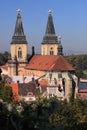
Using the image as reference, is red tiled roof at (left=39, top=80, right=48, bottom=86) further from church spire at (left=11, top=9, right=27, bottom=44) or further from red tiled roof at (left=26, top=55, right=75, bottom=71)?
church spire at (left=11, top=9, right=27, bottom=44)

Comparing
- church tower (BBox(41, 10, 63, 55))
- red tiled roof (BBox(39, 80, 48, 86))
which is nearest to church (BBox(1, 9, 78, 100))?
church tower (BBox(41, 10, 63, 55))

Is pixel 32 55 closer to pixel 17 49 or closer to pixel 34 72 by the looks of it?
pixel 17 49

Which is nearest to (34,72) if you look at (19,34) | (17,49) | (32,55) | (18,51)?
(18,51)

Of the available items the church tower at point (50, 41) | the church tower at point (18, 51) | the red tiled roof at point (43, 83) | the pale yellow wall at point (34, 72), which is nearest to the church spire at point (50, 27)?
the church tower at point (50, 41)

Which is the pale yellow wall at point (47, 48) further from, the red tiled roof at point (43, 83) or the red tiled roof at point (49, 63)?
the red tiled roof at point (43, 83)

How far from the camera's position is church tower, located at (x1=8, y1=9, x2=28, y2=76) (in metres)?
75.2

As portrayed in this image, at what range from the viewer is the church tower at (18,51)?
75250 millimetres

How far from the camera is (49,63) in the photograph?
224ft

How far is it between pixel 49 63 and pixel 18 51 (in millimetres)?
9935

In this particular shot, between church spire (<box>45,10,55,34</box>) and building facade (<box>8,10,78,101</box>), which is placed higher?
church spire (<box>45,10,55,34</box>)

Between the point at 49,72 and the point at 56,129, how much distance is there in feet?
179

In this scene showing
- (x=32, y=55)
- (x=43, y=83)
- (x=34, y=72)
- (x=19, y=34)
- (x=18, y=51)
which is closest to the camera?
(x=43, y=83)

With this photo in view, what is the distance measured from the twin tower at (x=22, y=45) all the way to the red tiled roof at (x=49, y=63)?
1752 mm

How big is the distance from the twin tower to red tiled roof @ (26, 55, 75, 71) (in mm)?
1752
